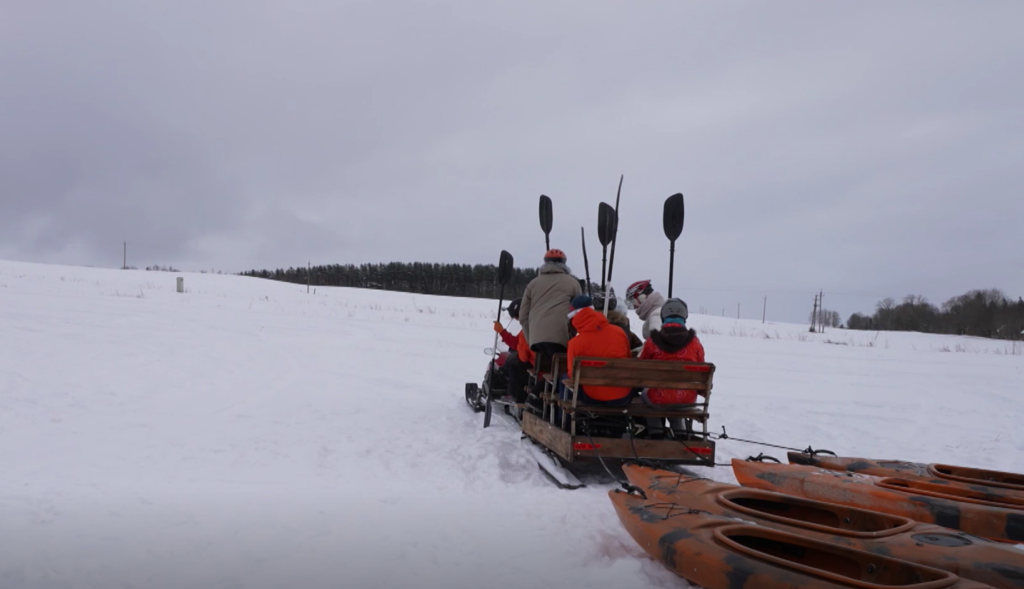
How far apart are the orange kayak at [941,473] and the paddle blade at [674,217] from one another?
3499 mm

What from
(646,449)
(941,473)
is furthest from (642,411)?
(941,473)

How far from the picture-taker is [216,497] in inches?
207

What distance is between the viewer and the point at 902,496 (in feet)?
16.0

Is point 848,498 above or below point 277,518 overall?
above

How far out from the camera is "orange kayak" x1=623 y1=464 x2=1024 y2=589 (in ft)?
11.0

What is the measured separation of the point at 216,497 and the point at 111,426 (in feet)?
8.90

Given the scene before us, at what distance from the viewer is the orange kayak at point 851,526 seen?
3.34 m

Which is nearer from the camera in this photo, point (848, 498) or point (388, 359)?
point (848, 498)

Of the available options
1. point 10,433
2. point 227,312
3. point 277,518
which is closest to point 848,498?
point 277,518

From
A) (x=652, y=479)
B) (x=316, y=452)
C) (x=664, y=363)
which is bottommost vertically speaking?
(x=316, y=452)

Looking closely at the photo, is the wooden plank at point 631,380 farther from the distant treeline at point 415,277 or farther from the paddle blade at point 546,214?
the distant treeline at point 415,277

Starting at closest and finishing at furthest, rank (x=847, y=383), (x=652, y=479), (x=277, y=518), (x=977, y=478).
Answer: (x=277, y=518) → (x=652, y=479) → (x=977, y=478) → (x=847, y=383)

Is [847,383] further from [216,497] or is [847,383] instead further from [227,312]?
[227,312]

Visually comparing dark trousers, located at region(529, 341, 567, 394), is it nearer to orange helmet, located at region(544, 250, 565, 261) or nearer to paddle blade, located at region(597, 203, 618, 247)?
orange helmet, located at region(544, 250, 565, 261)
